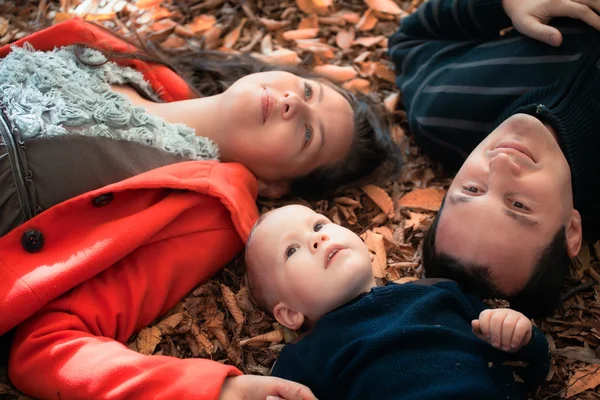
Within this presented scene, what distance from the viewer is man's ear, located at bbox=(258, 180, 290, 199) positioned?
84.1 inches

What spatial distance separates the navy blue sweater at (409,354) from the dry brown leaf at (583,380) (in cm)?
13

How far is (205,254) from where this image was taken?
1806mm

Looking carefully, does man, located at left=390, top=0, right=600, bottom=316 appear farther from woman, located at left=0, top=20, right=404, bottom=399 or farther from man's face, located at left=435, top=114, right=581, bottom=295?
woman, located at left=0, top=20, right=404, bottom=399

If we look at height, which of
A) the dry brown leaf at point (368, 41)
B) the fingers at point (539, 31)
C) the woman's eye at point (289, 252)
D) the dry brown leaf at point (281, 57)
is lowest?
the woman's eye at point (289, 252)

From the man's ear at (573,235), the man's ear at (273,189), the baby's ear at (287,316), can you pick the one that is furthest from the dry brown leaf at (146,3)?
the man's ear at (573,235)

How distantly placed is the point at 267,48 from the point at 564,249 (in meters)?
1.57

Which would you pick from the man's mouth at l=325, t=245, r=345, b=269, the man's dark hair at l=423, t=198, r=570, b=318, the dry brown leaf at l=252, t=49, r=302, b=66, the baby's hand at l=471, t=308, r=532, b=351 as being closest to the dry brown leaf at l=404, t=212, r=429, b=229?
the man's dark hair at l=423, t=198, r=570, b=318

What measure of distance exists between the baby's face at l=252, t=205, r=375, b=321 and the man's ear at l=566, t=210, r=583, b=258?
0.59 meters

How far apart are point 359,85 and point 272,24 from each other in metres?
0.53

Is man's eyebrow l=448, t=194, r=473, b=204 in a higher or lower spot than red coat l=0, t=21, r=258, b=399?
higher

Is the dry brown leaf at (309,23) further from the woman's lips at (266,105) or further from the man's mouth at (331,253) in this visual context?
the man's mouth at (331,253)

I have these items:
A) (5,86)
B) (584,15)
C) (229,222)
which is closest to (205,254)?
(229,222)

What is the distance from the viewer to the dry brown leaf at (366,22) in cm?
273

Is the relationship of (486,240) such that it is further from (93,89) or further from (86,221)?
(93,89)
